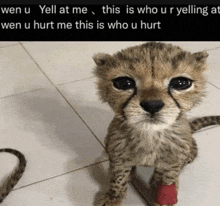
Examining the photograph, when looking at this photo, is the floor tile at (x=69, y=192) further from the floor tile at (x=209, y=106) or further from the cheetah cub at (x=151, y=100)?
the floor tile at (x=209, y=106)

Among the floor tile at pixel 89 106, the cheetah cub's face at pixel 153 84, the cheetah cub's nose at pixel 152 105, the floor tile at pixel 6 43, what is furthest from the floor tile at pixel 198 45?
the cheetah cub's nose at pixel 152 105

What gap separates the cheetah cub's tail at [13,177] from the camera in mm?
1202

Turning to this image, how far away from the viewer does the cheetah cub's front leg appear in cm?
108

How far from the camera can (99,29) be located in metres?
2.48

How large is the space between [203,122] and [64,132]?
660mm

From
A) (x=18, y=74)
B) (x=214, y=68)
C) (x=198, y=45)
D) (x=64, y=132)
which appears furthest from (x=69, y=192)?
(x=198, y=45)

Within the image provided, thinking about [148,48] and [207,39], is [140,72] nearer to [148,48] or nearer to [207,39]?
[148,48]

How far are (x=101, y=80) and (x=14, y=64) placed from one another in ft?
4.38

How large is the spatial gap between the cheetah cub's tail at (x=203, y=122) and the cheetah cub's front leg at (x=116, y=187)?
0.45m

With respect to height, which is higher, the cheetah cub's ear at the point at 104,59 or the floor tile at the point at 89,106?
the cheetah cub's ear at the point at 104,59

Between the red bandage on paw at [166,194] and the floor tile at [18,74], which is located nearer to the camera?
the red bandage on paw at [166,194]

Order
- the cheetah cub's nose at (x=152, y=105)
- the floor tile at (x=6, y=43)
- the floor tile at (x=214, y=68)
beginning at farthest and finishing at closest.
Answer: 1. the floor tile at (x=6, y=43)
2. the floor tile at (x=214, y=68)
3. the cheetah cub's nose at (x=152, y=105)

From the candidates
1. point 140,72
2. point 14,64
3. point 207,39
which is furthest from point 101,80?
point 207,39

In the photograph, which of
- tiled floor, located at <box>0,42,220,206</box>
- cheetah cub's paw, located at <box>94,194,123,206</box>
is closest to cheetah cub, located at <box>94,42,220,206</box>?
cheetah cub's paw, located at <box>94,194,123,206</box>
